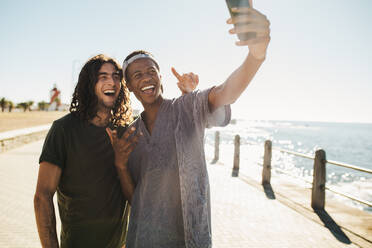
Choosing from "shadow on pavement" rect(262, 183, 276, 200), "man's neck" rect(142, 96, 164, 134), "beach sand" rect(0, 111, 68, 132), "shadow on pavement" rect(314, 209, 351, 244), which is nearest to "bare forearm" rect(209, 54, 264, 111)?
"man's neck" rect(142, 96, 164, 134)

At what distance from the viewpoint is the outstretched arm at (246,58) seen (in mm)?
1039

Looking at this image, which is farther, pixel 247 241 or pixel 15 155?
pixel 15 155

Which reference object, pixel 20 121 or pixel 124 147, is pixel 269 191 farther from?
pixel 20 121

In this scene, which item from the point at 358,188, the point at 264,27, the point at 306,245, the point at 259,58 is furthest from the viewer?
the point at 358,188

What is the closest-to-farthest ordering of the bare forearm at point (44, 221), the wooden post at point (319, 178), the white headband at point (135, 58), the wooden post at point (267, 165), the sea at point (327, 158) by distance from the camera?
1. the bare forearm at point (44, 221)
2. the white headband at point (135, 58)
3. the wooden post at point (319, 178)
4. the wooden post at point (267, 165)
5. the sea at point (327, 158)

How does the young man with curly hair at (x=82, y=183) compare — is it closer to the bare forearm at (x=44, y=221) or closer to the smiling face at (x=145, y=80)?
the bare forearm at (x=44, y=221)

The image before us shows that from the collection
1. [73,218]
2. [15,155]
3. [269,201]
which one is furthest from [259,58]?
[15,155]

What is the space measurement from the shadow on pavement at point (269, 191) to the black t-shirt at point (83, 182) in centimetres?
543

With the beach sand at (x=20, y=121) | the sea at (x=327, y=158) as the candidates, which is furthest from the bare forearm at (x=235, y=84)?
the beach sand at (x=20, y=121)

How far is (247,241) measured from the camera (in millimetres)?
4230

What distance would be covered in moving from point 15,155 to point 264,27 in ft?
44.1

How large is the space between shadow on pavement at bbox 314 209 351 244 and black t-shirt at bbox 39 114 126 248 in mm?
4123

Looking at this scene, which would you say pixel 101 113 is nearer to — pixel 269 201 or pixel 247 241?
pixel 247 241

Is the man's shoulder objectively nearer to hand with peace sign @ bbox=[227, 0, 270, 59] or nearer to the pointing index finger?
the pointing index finger
